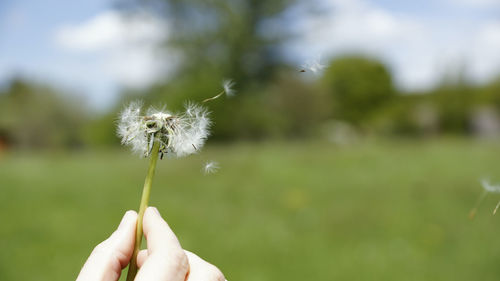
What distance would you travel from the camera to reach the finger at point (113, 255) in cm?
107

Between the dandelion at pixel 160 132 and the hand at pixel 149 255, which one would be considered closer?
the dandelion at pixel 160 132

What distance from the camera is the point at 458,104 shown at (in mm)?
33719

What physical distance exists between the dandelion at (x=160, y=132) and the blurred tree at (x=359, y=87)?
58784 millimetres

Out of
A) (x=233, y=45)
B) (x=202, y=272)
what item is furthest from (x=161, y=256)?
(x=233, y=45)

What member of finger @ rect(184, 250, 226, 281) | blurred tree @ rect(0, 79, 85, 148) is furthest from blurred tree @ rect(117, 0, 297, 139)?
finger @ rect(184, 250, 226, 281)

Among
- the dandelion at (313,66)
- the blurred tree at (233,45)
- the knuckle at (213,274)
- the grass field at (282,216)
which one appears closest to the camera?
the dandelion at (313,66)

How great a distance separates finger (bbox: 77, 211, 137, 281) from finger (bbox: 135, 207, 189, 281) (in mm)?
40

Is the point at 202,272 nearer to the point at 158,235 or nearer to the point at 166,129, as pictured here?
the point at 158,235

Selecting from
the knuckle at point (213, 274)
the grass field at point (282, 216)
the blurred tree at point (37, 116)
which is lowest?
the knuckle at point (213, 274)

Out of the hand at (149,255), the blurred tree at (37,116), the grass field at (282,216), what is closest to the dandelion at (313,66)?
the hand at (149,255)

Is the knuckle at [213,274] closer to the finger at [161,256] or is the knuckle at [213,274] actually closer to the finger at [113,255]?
the finger at [161,256]

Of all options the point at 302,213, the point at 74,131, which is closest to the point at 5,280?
the point at 302,213

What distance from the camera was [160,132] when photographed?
3.13 ft

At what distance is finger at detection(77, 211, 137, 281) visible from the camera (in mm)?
1074
